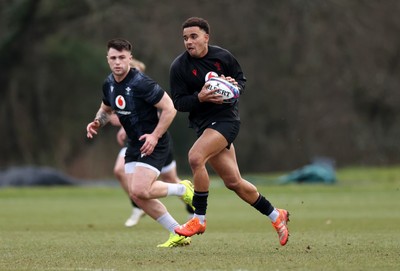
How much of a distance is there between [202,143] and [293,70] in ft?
107

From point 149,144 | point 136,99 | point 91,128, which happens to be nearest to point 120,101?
point 136,99

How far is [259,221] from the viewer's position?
14688 millimetres

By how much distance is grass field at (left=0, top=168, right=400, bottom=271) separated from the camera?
27.6ft

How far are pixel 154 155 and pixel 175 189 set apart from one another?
444 millimetres

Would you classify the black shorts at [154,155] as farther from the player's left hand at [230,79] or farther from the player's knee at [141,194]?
the player's left hand at [230,79]

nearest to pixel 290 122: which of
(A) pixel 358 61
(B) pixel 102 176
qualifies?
(A) pixel 358 61

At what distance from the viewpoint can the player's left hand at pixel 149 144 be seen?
9906 millimetres

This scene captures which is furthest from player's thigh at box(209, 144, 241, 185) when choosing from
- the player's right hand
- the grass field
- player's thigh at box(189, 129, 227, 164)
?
the player's right hand

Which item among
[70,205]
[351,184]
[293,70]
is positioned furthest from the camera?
[293,70]

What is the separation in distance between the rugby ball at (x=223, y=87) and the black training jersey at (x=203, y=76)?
0.28 metres

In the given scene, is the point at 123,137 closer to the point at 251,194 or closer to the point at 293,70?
the point at 251,194

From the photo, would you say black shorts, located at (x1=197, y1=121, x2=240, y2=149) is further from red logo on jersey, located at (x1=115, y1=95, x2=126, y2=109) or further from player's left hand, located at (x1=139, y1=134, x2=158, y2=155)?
red logo on jersey, located at (x1=115, y1=95, x2=126, y2=109)

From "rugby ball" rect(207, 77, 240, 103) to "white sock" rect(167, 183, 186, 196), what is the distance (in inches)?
53.3

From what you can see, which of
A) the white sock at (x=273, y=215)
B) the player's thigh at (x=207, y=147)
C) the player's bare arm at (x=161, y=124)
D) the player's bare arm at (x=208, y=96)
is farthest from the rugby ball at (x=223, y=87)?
the white sock at (x=273, y=215)
